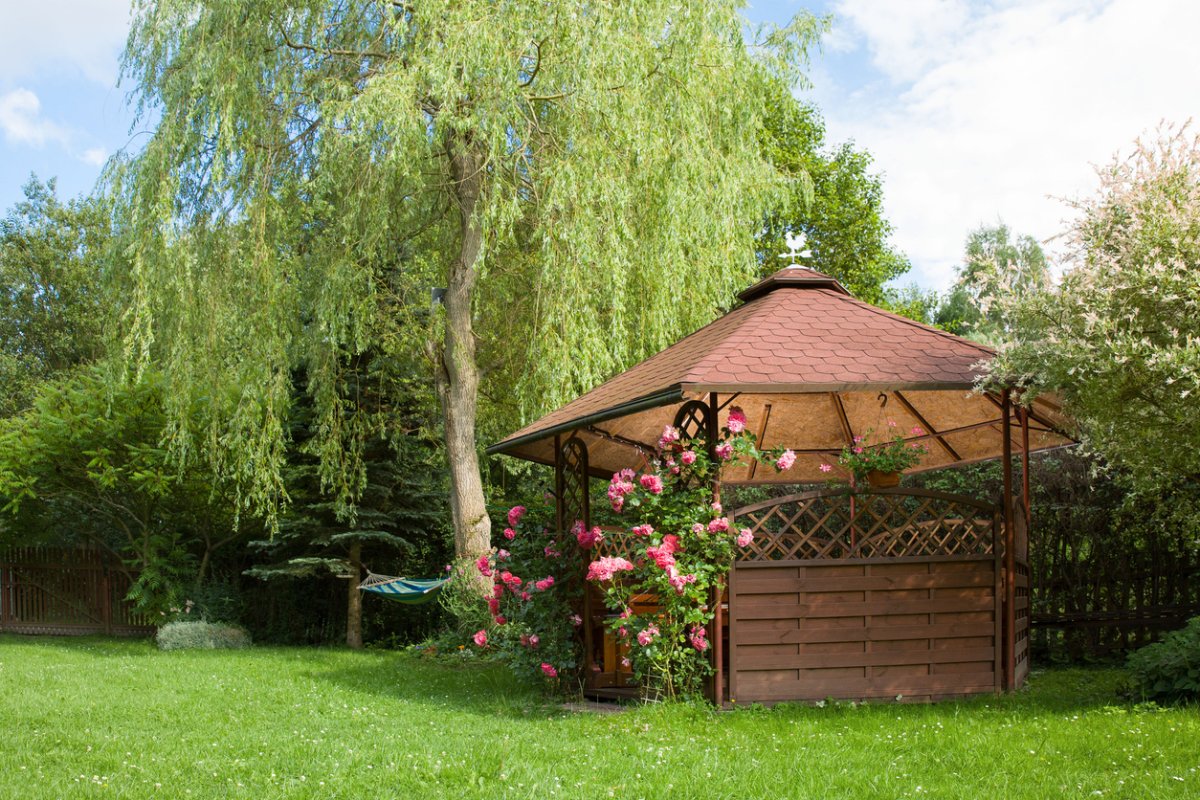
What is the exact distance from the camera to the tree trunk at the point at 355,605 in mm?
14219

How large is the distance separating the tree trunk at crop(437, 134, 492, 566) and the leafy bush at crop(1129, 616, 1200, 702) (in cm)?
764

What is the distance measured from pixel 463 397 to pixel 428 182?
108 inches

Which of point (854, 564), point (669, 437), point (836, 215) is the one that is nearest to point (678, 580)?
point (669, 437)

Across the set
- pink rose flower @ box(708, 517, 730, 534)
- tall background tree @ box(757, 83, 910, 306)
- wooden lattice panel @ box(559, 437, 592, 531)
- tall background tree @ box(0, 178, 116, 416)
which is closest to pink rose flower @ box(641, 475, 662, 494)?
pink rose flower @ box(708, 517, 730, 534)

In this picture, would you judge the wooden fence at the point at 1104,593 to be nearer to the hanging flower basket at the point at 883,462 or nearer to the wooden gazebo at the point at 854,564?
the wooden gazebo at the point at 854,564

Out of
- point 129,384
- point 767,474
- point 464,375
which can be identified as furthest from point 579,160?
point 129,384

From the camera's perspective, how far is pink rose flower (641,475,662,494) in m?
6.91

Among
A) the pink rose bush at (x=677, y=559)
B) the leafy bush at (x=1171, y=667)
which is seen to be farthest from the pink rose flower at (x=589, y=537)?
the leafy bush at (x=1171, y=667)

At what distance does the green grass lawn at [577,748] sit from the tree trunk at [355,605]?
5633mm

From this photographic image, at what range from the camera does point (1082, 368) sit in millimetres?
6109

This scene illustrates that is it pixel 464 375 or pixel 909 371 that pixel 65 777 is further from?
pixel 464 375

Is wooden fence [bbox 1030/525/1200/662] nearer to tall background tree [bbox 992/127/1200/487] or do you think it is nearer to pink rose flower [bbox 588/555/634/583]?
tall background tree [bbox 992/127/1200/487]

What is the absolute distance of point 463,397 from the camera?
41.4 feet

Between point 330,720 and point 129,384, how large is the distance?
28.8ft
